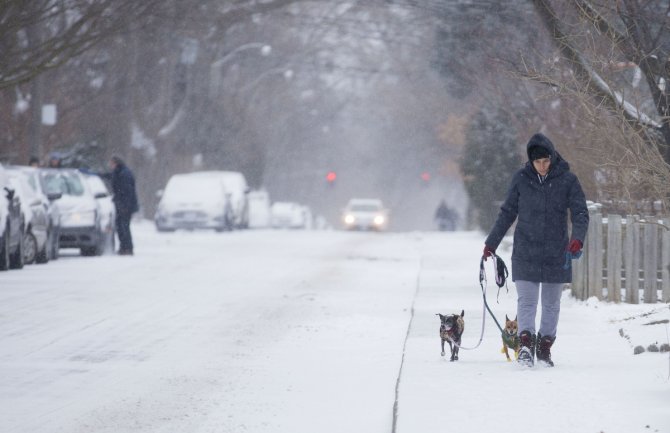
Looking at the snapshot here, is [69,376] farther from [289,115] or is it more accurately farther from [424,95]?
[289,115]

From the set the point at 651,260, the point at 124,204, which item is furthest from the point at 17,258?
the point at 651,260

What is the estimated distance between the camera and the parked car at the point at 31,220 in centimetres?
2348

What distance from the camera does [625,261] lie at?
52.0 ft

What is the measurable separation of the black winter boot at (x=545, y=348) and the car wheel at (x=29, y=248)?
1458 cm

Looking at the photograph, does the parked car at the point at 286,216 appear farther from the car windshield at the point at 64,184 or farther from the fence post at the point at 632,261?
the fence post at the point at 632,261

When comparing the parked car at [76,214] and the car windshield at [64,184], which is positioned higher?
the car windshield at [64,184]

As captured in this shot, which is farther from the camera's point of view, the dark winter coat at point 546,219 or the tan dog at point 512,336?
the tan dog at point 512,336

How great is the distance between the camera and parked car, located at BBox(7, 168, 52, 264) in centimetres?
2348

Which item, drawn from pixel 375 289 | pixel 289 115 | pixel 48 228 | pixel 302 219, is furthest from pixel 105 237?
pixel 289 115

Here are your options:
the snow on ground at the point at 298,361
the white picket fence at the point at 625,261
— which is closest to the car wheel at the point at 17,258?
the snow on ground at the point at 298,361

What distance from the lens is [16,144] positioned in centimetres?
4012

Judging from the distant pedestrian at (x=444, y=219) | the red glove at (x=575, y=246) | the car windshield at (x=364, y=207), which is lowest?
the distant pedestrian at (x=444, y=219)

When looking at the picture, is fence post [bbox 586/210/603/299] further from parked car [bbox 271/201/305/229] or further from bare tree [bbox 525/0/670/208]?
parked car [bbox 271/201/305/229]

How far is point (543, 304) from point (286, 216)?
180 ft
